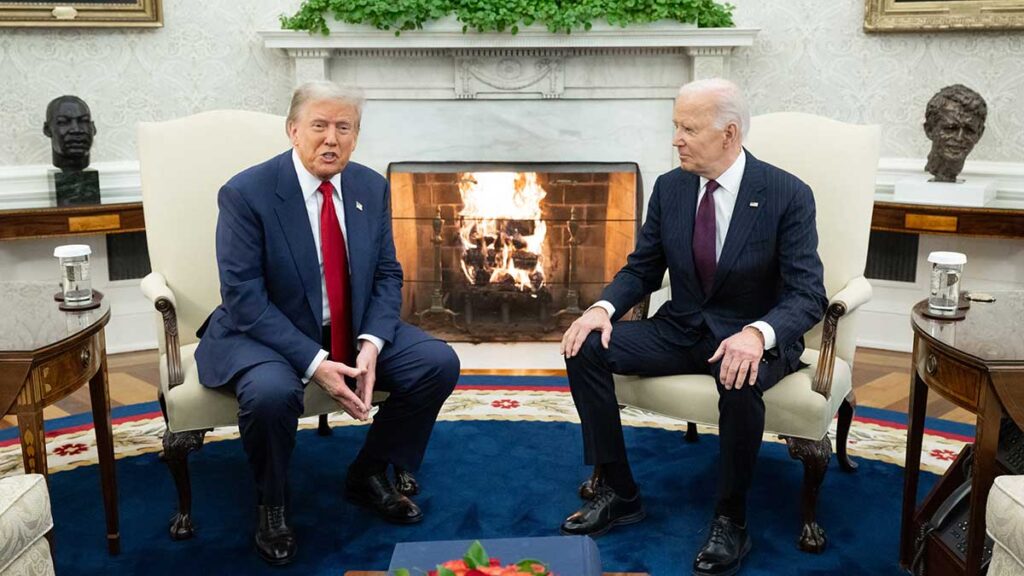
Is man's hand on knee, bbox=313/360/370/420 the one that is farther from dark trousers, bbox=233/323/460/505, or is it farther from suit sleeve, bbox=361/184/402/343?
suit sleeve, bbox=361/184/402/343

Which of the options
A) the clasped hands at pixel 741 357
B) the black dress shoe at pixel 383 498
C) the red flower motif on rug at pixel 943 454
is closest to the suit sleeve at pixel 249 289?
the black dress shoe at pixel 383 498

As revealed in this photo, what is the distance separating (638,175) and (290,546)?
293 centimetres

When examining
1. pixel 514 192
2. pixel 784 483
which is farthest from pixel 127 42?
pixel 784 483

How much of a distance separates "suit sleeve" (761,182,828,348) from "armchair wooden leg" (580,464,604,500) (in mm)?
694

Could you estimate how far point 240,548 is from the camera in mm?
2930

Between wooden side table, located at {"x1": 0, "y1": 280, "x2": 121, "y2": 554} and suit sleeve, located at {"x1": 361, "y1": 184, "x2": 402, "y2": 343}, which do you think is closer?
wooden side table, located at {"x1": 0, "y1": 280, "x2": 121, "y2": 554}

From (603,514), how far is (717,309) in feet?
Result: 2.26

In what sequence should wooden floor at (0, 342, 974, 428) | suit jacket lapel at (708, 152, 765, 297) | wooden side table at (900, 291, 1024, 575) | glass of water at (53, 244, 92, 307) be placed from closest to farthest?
wooden side table at (900, 291, 1024, 575) → glass of water at (53, 244, 92, 307) → suit jacket lapel at (708, 152, 765, 297) → wooden floor at (0, 342, 974, 428)

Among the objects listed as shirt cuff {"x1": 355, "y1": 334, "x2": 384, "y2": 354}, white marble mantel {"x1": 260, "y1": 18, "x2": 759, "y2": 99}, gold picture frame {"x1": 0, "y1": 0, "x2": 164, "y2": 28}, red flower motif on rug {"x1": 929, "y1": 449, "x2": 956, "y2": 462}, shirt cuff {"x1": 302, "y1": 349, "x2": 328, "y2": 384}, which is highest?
gold picture frame {"x1": 0, "y1": 0, "x2": 164, "y2": 28}

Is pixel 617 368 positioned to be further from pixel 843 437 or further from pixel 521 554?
pixel 521 554

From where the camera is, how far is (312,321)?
2.96 meters

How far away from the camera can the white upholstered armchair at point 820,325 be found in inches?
111

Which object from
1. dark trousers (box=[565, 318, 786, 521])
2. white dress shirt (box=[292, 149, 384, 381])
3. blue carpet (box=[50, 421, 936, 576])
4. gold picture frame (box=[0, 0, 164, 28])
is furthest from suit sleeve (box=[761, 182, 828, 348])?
gold picture frame (box=[0, 0, 164, 28])

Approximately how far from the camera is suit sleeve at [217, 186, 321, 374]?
9.37ft
